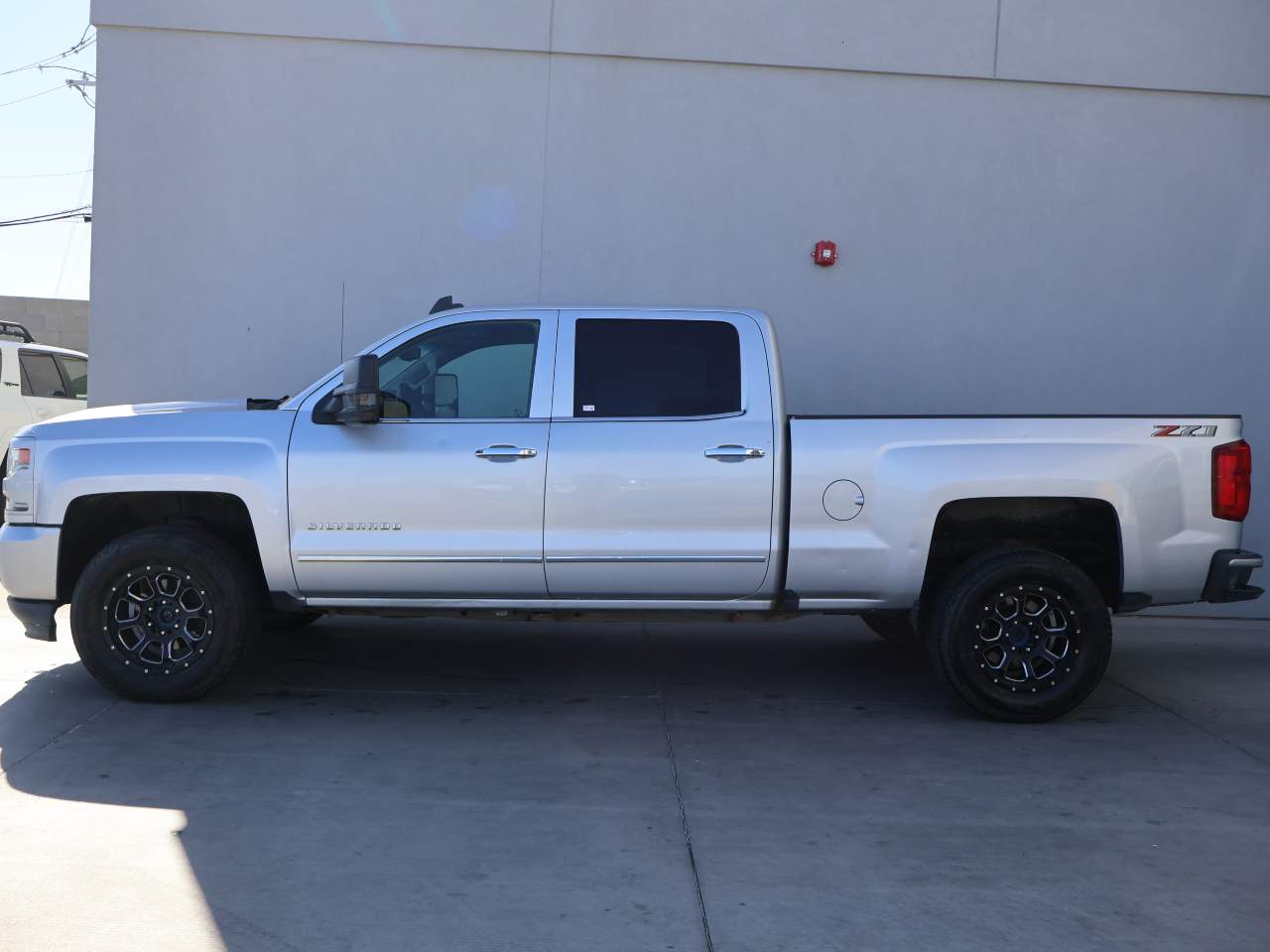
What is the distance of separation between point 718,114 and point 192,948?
24.3 ft

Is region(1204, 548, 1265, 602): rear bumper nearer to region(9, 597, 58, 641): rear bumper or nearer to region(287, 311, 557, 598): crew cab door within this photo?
region(287, 311, 557, 598): crew cab door

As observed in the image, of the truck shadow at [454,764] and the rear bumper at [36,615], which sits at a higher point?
the rear bumper at [36,615]

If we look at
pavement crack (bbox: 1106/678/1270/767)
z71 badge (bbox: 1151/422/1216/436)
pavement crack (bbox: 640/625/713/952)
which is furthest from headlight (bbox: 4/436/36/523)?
pavement crack (bbox: 1106/678/1270/767)

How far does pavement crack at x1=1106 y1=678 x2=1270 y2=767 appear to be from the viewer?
19.6 ft

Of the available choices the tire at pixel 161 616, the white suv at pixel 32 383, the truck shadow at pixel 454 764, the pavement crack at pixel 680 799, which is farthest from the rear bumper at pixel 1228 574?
the white suv at pixel 32 383

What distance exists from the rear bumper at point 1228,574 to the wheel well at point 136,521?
4.80m

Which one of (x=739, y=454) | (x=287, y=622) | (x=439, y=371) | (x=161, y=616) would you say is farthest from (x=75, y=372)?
(x=739, y=454)

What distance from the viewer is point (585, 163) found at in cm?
951

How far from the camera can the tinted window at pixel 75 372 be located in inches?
542

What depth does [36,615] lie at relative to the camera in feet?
20.6

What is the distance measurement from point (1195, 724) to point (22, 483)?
613 centimetres

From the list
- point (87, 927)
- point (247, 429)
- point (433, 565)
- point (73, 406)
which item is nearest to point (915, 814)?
point (433, 565)

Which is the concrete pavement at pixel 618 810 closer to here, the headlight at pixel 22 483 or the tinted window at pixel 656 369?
the headlight at pixel 22 483

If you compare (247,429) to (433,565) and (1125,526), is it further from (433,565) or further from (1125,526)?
(1125,526)
